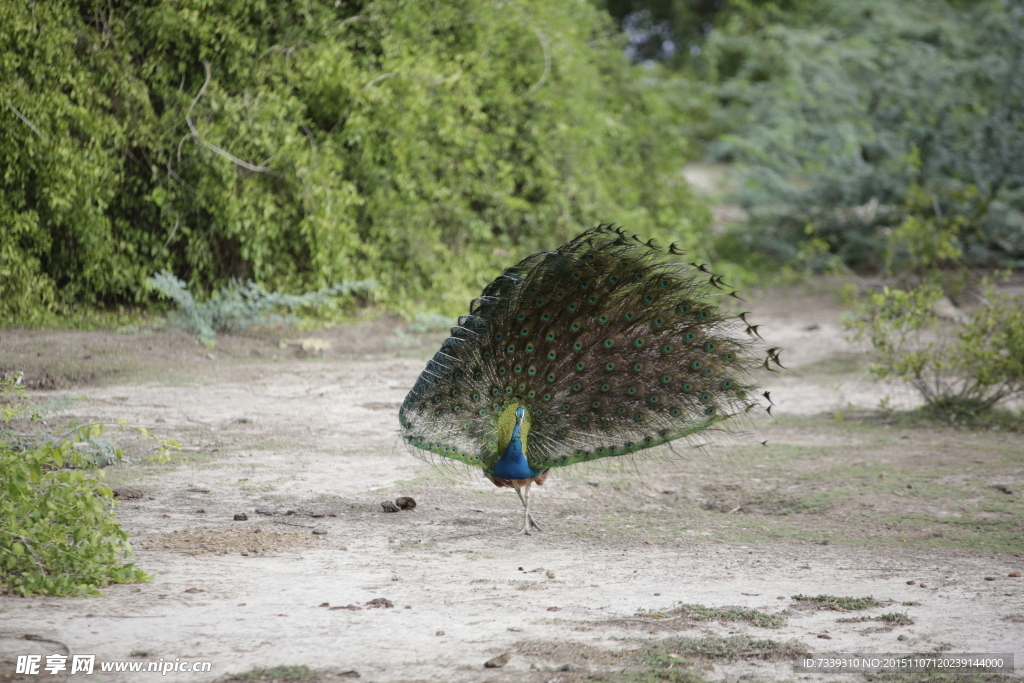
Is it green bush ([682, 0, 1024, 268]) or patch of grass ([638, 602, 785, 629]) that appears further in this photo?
green bush ([682, 0, 1024, 268])

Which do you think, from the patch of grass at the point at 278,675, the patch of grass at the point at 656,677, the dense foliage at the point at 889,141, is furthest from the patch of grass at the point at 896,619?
the dense foliage at the point at 889,141

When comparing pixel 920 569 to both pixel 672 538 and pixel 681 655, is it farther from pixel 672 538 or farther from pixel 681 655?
pixel 681 655

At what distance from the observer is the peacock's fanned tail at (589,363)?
18.9 ft

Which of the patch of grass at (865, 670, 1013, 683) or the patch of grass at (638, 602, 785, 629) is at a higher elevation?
the patch of grass at (865, 670, 1013, 683)

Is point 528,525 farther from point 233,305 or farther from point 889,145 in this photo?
point 889,145

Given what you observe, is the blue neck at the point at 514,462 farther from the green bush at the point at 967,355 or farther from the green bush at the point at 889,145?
the green bush at the point at 889,145

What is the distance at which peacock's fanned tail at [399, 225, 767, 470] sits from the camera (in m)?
5.75

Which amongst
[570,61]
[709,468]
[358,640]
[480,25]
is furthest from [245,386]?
[570,61]

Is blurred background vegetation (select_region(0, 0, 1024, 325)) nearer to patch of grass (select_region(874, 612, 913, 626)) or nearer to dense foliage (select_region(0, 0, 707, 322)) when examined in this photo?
dense foliage (select_region(0, 0, 707, 322))

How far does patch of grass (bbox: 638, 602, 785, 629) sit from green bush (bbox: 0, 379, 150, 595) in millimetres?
2420

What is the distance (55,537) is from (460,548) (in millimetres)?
2041

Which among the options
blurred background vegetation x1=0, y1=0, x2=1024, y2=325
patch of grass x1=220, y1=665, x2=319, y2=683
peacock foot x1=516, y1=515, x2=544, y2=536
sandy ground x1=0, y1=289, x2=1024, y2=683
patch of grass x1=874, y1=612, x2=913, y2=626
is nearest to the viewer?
patch of grass x1=220, y1=665, x2=319, y2=683

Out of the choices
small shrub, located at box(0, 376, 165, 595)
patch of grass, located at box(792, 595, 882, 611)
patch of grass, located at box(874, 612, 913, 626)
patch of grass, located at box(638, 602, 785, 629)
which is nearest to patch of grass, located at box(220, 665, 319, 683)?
small shrub, located at box(0, 376, 165, 595)

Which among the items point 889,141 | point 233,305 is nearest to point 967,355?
point 233,305
